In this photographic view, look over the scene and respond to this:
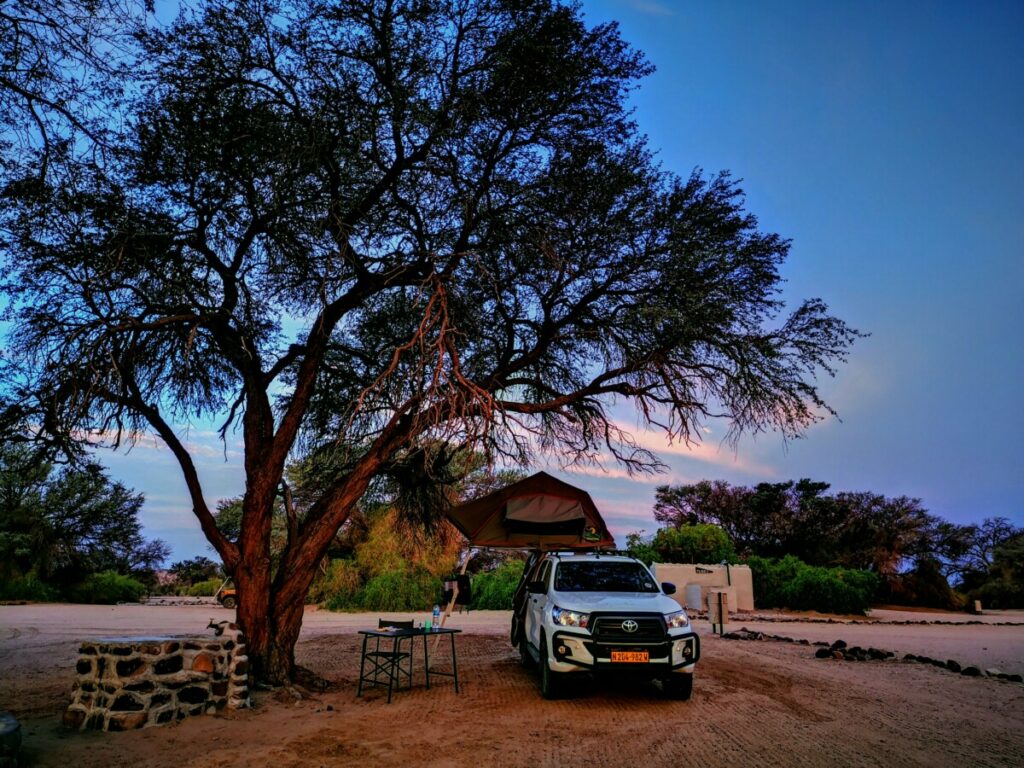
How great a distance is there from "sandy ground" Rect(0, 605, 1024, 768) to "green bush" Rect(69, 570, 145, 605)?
22791 mm

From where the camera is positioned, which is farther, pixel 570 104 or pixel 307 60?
pixel 570 104

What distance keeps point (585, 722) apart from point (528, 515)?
5.55 meters

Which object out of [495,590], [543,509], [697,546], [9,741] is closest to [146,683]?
[9,741]

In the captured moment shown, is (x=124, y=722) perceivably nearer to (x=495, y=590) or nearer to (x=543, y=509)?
(x=543, y=509)

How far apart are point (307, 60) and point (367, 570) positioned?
24.3 meters

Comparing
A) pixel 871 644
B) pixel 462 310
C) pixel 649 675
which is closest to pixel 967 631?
pixel 871 644

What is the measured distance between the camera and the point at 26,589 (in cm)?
3027

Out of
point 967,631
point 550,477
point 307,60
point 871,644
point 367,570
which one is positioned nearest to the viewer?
point 307,60

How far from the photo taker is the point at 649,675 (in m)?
8.29

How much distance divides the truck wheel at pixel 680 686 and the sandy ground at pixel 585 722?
138 mm

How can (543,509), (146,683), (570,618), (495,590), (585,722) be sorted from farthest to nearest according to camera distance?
(495,590)
(543,509)
(570,618)
(585,722)
(146,683)

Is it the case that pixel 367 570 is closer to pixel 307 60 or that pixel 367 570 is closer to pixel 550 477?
pixel 550 477

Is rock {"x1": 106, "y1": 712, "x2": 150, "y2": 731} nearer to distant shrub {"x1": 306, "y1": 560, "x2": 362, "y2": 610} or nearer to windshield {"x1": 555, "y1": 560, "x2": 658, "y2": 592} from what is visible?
windshield {"x1": 555, "y1": 560, "x2": 658, "y2": 592}

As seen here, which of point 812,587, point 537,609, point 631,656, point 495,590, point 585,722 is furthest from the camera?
point 495,590
